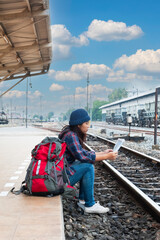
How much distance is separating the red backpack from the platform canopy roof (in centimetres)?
389

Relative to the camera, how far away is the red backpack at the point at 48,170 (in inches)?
141

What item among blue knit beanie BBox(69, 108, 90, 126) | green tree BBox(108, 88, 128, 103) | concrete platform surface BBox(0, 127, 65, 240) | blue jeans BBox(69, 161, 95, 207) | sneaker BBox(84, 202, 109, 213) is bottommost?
sneaker BBox(84, 202, 109, 213)

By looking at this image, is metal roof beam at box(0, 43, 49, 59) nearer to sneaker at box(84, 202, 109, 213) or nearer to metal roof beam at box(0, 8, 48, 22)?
metal roof beam at box(0, 8, 48, 22)

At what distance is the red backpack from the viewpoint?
359 cm

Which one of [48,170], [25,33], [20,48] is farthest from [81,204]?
[20,48]

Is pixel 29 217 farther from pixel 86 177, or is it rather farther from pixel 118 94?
pixel 118 94

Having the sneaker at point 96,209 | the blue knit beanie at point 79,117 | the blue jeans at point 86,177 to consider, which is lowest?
the sneaker at point 96,209

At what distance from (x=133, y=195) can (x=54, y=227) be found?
2.01 meters

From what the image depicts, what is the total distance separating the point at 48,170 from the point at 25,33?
576 centimetres

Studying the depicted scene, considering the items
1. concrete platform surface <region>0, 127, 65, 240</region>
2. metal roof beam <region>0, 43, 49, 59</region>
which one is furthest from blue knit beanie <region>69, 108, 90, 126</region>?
metal roof beam <region>0, 43, 49, 59</region>

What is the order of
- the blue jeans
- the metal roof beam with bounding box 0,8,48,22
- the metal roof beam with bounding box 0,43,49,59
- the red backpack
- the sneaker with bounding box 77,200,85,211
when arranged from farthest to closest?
the metal roof beam with bounding box 0,43,49,59, the metal roof beam with bounding box 0,8,48,22, the sneaker with bounding box 77,200,85,211, the blue jeans, the red backpack

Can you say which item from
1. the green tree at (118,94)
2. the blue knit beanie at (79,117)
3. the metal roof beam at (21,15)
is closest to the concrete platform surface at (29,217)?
the blue knit beanie at (79,117)

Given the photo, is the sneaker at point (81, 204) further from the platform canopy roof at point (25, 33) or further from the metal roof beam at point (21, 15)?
the metal roof beam at point (21, 15)

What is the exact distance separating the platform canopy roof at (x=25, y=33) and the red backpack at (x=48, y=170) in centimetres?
389
